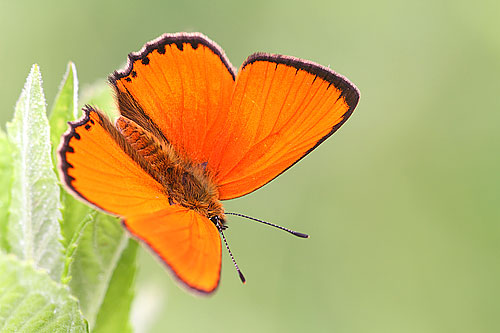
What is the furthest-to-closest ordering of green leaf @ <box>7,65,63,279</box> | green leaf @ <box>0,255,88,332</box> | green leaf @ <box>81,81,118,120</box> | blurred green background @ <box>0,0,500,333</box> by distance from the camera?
1. blurred green background @ <box>0,0,500,333</box>
2. green leaf @ <box>81,81,118,120</box>
3. green leaf @ <box>7,65,63,279</box>
4. green leaf @ <box>0,255,88,332</box>

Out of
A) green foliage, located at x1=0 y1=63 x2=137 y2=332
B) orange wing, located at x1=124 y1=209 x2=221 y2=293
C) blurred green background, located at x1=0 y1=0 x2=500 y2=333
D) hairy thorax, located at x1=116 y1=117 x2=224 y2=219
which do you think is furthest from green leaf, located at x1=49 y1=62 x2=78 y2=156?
blurred green background, located at x1=0 y1=0 x2=500 y2=333

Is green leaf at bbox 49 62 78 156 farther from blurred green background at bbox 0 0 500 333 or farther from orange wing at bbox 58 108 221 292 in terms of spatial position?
blurred green background at bbox 0 0 500 333

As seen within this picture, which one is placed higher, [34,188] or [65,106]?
[65,106]

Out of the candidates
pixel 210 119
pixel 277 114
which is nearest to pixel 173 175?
pixel 210 119

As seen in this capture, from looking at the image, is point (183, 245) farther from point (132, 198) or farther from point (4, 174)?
point (4, 174)

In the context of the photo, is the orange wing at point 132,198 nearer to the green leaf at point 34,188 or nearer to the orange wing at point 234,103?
the green leaf at point 34,188

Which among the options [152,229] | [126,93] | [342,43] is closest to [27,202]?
[152,229]
